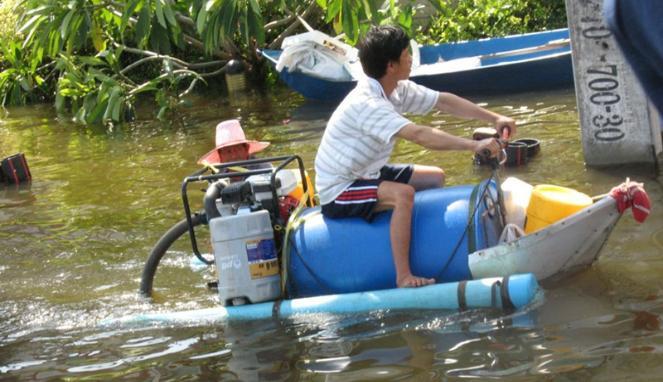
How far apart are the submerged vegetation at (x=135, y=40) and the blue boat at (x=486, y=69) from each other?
0.66m

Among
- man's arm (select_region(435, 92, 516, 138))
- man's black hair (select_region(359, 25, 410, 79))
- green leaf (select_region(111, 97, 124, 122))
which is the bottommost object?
man's arm (select_region(435, 92, 516, 138))

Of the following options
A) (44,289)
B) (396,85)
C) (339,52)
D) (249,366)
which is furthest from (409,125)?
(339,52)

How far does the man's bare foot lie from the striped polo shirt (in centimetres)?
59

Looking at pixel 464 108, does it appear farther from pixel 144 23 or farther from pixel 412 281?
pixel 144 23

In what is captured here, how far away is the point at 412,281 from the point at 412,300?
0.11 metres

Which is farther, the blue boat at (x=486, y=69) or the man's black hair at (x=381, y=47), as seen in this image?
the blue boat at (x=486, y=69)

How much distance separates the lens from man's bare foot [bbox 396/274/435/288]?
203 inches

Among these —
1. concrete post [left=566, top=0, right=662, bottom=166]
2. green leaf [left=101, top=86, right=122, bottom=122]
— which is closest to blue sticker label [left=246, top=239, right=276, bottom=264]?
concrete post [left=566, top=0, right=662, bottom=166]

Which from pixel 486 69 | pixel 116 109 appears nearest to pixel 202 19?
pixel 486 69

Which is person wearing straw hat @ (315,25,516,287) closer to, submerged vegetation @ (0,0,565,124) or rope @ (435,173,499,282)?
rope @ (435,173,499,282)

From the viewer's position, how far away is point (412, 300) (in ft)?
16.7

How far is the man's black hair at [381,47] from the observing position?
5141 mm

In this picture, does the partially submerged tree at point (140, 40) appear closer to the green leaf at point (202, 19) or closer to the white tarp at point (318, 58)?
the green leaf at point (202, 19)

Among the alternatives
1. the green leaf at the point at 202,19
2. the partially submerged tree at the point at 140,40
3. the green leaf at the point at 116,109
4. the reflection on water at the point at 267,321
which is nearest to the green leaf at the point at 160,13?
the partially submerged tree at the point at 140,40
